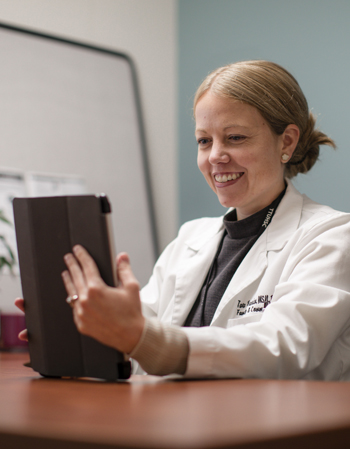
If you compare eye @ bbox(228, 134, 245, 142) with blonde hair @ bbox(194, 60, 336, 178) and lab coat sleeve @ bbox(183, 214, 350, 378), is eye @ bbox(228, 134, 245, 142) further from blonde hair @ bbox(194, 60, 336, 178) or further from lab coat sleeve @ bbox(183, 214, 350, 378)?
lab coat sleeve @ bbox(183, 214, 350, 378)

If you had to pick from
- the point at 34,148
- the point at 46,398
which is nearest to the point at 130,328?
the point at 46,398

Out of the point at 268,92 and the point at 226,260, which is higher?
the point at 268,92

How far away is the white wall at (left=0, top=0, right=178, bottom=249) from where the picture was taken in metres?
2.82

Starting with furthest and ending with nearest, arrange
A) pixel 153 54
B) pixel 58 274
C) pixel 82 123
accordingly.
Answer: pixel 153 54
pixel 82 123
pixel 58 274

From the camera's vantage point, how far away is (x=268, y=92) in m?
1.39

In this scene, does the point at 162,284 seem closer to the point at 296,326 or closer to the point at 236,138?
the point at 236,138

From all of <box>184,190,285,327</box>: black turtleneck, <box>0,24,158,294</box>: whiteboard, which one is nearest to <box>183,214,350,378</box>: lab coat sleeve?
<box>184,190,285,327</box>: black turtleneck

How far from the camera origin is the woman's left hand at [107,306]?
2.49ft

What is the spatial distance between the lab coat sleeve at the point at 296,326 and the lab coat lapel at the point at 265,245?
10 cm

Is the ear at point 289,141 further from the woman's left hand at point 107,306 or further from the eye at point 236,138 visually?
the woman's left hand at point 107,306

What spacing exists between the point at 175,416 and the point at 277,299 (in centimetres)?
60

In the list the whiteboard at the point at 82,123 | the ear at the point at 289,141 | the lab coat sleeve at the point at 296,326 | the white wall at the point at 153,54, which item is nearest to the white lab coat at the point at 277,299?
the lab coat sleeve at the point at 296,326

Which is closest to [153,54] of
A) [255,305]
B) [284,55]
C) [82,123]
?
[82,123]

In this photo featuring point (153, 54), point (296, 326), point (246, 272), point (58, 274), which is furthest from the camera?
point (153, 54)
